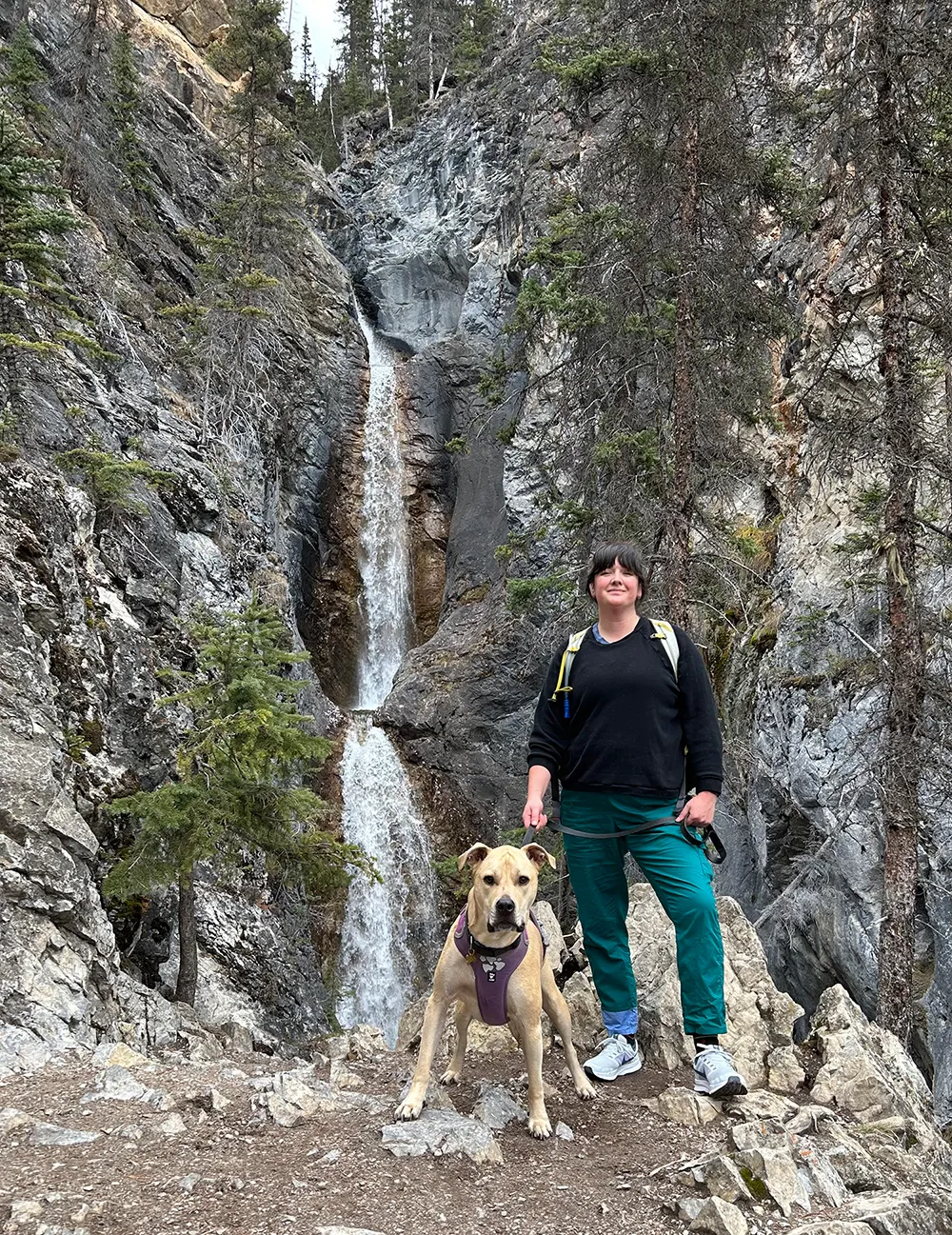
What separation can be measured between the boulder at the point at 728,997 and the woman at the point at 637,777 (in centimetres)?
67

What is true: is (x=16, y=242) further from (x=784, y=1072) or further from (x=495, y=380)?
(x=784, y=1072)

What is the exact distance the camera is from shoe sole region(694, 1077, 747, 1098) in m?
3.71

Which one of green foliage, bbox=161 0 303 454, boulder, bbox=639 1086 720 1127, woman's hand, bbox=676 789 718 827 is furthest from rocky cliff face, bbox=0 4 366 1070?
woman's hand, bbox=676 789 718 827

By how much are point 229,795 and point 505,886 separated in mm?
4769

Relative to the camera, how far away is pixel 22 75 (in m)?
14.5

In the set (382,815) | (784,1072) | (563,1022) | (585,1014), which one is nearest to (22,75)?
(382,815)

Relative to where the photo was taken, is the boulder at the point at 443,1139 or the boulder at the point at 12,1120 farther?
the boulder at the point at 12,1120

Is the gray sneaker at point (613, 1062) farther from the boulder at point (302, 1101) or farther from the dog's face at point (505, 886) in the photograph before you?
the dog's face at point (505, 886)

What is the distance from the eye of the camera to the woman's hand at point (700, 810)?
373cm

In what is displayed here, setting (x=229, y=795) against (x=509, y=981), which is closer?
(x=509, y=981)

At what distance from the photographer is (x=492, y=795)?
18.0 metres

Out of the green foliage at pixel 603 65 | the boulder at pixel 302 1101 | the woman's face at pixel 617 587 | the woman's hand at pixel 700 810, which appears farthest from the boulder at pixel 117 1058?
the green foliage at pixel 603 65

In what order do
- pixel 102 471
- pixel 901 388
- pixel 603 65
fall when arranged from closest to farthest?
pixel 901 388, pixel 102 471, pixel 603 65

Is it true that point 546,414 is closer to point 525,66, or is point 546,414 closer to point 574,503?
point 574,503
